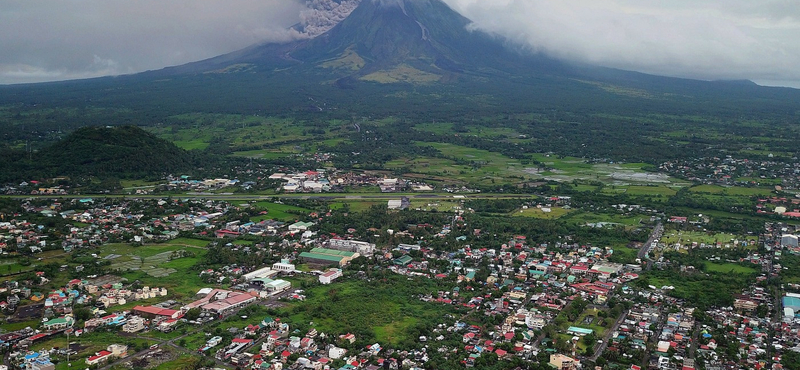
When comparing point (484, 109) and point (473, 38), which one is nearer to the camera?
point (484, 109)

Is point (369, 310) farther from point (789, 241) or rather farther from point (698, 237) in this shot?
point (789, 241)

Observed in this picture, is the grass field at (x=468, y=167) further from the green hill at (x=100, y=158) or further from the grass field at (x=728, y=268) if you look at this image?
the grass field at (x=728, y=268)

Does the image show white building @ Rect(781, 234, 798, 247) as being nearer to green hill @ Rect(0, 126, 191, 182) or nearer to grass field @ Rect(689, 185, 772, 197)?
grass field @ Rect(689, 185, 772, 197)

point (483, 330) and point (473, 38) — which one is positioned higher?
point (473, 38)

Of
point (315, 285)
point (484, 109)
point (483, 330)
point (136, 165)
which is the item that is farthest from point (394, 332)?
point (484, 109)

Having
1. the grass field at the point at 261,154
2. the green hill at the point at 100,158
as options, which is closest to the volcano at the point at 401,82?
the grass field at the point at 261,154

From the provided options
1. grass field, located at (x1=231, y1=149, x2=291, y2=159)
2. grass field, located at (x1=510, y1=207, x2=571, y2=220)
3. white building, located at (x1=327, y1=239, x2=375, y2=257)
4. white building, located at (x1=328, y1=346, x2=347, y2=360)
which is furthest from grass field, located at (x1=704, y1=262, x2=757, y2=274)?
grass field, located at (x1=231, y1=149, x2=291, y2=159)

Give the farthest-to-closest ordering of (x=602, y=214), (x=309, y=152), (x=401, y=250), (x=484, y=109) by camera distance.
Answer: (x=484, y=109)
(x=309, y=152)
(x=602, y=214)
(x=401, y=250)

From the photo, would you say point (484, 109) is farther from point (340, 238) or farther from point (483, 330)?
point (483, 330)

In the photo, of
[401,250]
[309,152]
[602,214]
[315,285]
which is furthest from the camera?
[309,152]

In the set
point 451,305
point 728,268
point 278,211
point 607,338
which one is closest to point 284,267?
point 451,305

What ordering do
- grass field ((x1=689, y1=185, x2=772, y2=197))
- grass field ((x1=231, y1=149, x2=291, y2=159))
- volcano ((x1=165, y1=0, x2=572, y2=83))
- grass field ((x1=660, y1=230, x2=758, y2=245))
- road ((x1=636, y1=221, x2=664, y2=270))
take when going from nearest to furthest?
road ((x1=636, y1=221, x2=664, y2=270)) → grass field ((x1=660, y1=230, x2=758, y2=245)) → grass field ((x1=689, y1=185, x2=772, y2=197)) → grass field ((x1=231, y1=149, x2=291, y2=159)) → volcano ((x1=165, y1=0, x2=572, y2=83))
